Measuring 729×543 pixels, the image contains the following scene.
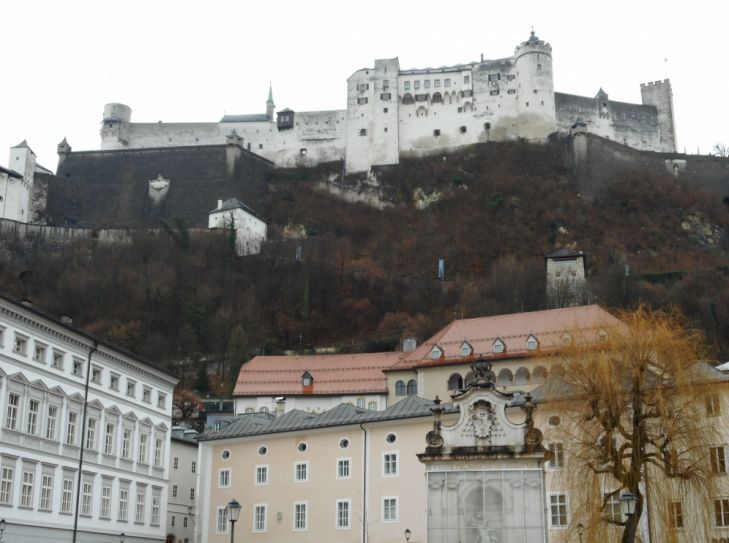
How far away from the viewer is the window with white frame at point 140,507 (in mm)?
46097

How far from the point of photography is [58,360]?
40.3m

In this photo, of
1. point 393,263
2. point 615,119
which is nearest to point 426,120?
point 615,119

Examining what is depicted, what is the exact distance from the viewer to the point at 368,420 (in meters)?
44.8

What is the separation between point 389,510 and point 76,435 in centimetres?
1452

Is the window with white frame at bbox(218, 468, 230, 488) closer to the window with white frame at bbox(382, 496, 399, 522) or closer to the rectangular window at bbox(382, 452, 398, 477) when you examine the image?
the rectangular window at bbox(382, 452, 398, 477)

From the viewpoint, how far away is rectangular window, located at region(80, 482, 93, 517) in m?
41.4

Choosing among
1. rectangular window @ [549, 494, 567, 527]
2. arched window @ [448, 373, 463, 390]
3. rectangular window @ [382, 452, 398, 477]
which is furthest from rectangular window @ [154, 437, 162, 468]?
rectangular window @ [549, 494, 567, 527]

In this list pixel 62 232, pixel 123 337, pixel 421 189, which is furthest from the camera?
pixel 421 189

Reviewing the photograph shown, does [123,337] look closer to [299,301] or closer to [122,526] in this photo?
[299,301]

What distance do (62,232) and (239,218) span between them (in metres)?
19.3

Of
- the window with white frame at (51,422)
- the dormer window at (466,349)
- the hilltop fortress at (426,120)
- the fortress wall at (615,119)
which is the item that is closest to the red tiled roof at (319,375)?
the dormer window at (466,349)

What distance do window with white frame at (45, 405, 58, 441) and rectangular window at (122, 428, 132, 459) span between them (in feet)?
19.8

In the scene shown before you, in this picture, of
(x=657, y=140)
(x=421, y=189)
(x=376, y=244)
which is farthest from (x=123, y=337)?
(x=657, y=140)

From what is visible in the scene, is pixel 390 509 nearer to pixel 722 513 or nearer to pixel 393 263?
pixel 722 513
